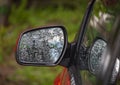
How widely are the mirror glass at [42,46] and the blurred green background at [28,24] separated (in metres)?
2.97

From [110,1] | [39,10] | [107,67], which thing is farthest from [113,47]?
[39,10]

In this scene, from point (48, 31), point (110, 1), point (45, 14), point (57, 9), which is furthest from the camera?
point (57, 9)

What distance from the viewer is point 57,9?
8.62 metres

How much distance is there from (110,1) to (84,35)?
31 centimetres

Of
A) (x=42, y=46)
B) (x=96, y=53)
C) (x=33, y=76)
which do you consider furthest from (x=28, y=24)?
(x=96, y=53)

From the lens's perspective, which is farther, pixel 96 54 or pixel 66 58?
pixel 66 58

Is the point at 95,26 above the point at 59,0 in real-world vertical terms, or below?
below

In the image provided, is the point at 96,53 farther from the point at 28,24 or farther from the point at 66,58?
the point at 28,24

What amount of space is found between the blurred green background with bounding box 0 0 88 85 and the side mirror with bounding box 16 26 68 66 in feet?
9.75

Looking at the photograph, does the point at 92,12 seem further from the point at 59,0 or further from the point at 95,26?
the point at 59,0

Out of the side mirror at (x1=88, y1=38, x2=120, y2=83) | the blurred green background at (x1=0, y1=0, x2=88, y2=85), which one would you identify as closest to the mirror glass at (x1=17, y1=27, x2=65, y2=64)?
the side mirror at (x1=88, y1=38, x2=120, y2=83)

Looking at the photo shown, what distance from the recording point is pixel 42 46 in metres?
2.10

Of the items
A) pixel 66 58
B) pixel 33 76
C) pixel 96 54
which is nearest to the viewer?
pixel 96 54

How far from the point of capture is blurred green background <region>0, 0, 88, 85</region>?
5.36 m
